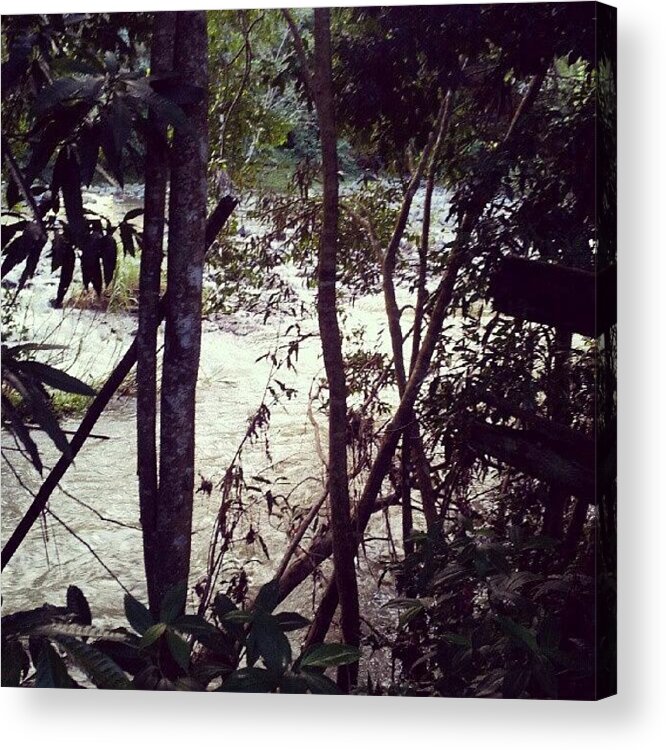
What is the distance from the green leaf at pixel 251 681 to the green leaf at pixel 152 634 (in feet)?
0.78

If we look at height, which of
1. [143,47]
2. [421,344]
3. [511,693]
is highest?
[143,47]

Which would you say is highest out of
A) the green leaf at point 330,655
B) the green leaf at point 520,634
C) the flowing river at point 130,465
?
the flowing river at point 130,465

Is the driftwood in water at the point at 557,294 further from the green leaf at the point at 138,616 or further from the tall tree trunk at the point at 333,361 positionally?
the green leaf at the point at 138,616

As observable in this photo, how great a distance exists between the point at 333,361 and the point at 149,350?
562mm

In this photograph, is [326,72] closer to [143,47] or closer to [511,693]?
[143,47]

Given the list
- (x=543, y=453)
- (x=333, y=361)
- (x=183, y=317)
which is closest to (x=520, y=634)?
(x=543, y=453)

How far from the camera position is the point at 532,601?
3.41 metres

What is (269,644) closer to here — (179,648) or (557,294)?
(179,648)

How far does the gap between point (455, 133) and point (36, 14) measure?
1.31 meters

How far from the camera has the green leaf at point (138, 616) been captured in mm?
3570

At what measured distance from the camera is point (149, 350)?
3648 mm

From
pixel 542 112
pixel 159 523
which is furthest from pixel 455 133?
pixel 159 523

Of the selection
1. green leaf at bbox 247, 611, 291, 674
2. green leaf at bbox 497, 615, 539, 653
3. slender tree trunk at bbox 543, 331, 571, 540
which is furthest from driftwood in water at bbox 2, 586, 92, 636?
slender tree trunk at bbox 543, 331, 571, 540

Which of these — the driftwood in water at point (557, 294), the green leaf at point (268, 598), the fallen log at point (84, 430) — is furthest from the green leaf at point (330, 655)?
the driftwood in water at point (557, 294)
